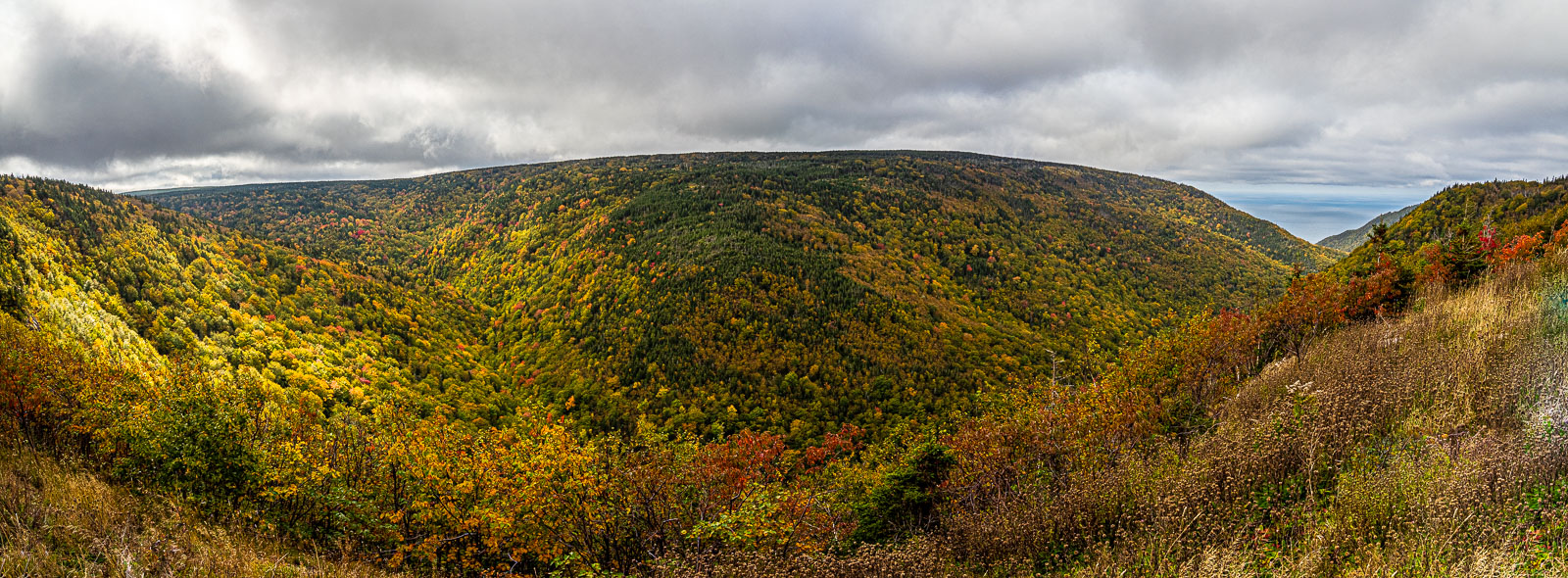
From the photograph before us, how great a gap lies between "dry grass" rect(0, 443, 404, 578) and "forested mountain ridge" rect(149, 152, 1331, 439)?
98.1 ft

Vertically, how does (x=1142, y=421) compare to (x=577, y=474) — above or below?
above

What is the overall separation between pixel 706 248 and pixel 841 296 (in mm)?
27513

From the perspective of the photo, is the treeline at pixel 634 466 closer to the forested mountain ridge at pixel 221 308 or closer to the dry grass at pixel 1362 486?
the dry grass at pixel 1362 486

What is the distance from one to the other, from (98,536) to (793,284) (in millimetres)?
88382

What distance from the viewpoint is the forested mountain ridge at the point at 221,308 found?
38438 mm

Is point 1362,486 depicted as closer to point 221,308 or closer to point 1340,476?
point 1340,476

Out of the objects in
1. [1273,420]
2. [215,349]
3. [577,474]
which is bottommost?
[215,349]

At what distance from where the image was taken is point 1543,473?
491 centimetres

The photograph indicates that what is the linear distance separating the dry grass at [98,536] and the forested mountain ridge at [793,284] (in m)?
29.9

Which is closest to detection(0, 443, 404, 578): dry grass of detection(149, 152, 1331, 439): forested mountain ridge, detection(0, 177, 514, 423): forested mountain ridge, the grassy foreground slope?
the grassy foreground slope

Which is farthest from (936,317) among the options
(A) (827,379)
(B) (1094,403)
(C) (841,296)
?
(B) (1094,403)

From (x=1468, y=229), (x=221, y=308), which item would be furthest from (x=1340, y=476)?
(x=221, y=308)

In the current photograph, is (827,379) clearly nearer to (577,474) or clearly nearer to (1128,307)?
(577,474)

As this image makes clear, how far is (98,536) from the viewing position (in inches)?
255
